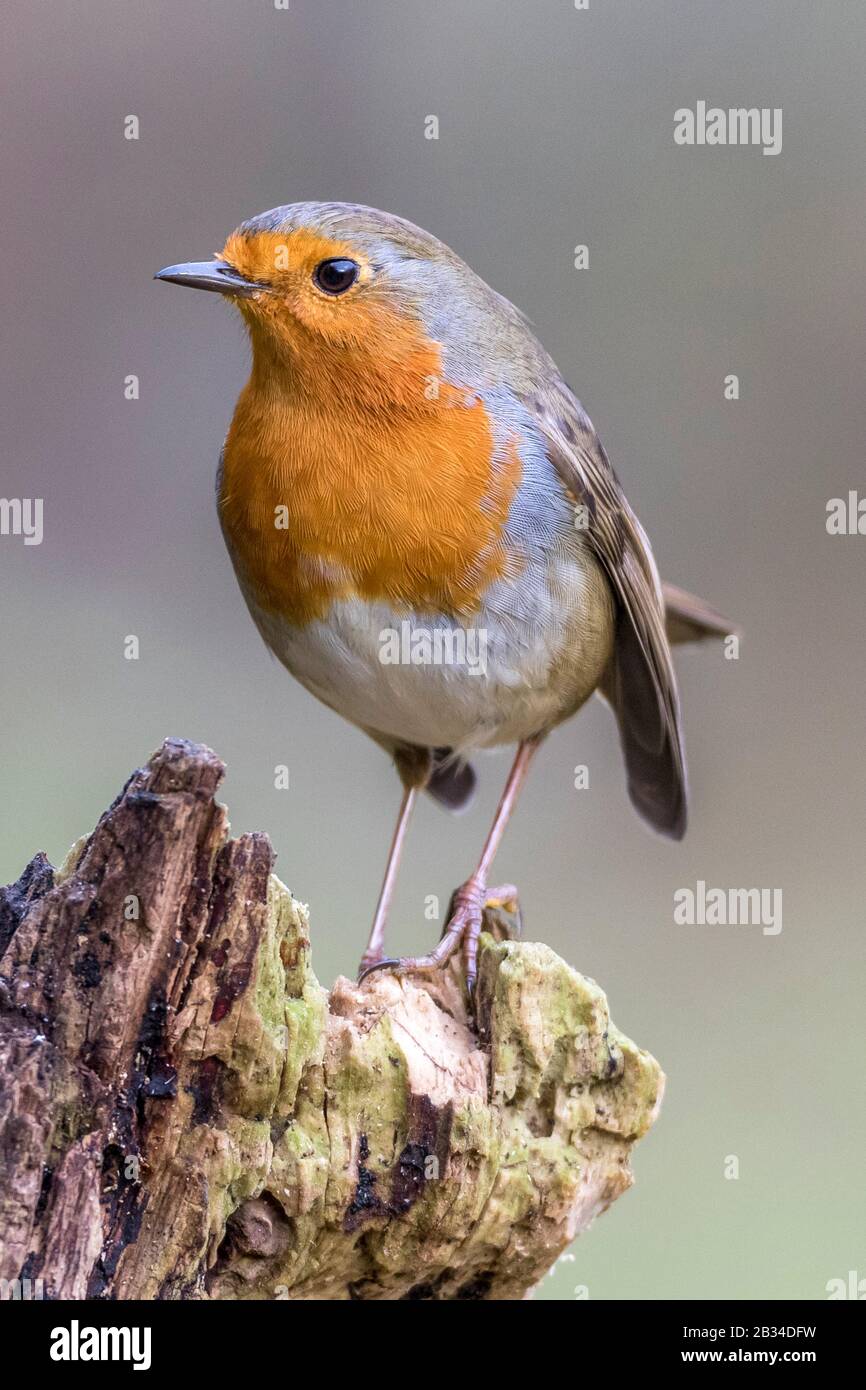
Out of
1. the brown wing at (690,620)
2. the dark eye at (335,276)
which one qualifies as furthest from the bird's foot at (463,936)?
the dark eye at (335,276)

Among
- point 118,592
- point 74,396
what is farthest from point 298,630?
point 74,396

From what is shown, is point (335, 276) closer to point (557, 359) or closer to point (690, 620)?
point (690, 620)

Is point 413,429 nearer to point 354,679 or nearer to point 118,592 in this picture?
point 354,679

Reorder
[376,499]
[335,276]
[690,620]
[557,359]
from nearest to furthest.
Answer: [376,499]
[335,276]
[690,620]
[557,359]

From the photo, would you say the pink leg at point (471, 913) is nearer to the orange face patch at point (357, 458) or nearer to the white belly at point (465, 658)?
the white belly at point (465, 658)

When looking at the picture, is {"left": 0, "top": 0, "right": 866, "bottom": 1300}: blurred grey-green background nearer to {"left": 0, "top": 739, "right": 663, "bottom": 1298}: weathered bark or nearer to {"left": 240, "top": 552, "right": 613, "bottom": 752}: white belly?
{"left": 240, "top": 552, "right": 613, "bottom": 752}: white belly

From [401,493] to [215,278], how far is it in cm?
62

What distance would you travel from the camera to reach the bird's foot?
321 centimetres

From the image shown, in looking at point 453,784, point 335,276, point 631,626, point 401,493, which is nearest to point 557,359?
point 453,784

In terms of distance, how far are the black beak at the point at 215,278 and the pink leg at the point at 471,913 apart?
4.41 ft

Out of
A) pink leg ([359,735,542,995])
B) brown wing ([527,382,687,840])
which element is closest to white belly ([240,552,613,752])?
brown wing ([527,382,687,840])

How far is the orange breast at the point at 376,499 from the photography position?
329 cm

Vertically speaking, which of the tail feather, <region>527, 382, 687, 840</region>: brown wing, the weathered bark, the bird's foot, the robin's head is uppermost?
the robin's head

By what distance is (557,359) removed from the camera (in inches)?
256
